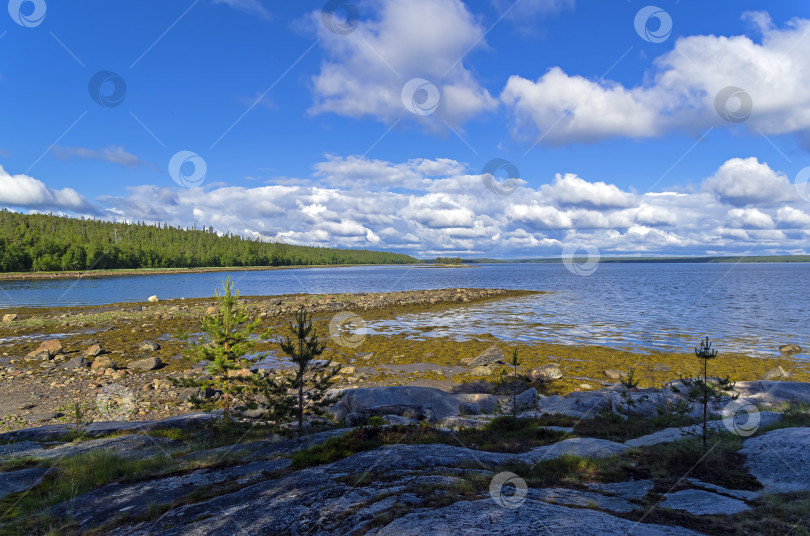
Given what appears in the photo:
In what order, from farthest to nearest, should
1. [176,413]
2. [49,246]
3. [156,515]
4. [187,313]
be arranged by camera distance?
[49,246] < [187,313] < [176,413] < [156,515]

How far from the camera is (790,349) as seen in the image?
28141mm

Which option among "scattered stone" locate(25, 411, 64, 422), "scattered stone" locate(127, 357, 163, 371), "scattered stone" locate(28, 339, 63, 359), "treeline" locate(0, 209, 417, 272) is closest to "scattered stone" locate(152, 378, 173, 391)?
"scattered stone" locate(127, 357, 163, 371)

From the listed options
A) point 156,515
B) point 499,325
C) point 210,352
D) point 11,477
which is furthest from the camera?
point 499,325

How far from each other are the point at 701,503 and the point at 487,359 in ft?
69.6

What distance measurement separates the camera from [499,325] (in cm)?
4162

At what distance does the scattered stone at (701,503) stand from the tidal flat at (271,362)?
40.0 feet

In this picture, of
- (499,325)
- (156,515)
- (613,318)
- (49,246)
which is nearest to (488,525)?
(156,515)

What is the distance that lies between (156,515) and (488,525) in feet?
17.3

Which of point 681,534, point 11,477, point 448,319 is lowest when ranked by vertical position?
point 448,319

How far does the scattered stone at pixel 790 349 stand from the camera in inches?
1097

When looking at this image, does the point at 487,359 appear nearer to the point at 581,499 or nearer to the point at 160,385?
the point at 160,385

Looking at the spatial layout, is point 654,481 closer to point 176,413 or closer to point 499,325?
point 176,413

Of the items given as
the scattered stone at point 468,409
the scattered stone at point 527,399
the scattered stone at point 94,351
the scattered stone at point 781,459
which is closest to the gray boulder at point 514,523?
the scattered stone at point 781,459

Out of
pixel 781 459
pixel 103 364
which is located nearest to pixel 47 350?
pixel 103 364
